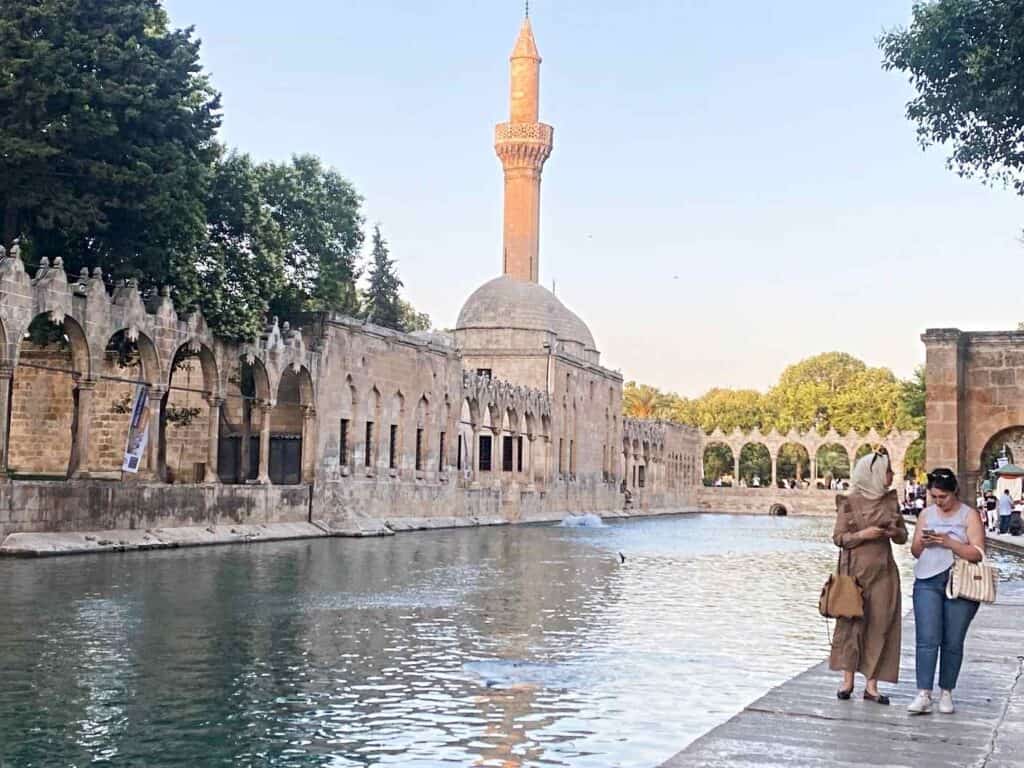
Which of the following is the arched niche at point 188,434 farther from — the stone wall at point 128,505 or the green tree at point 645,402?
the green tree at point 645,402

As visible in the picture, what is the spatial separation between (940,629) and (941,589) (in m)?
0.24

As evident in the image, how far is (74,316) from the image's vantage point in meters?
22.8

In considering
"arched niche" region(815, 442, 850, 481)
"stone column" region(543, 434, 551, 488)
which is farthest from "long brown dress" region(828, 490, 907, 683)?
"arched niche" region(815, 442, 850, 481)

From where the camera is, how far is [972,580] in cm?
700

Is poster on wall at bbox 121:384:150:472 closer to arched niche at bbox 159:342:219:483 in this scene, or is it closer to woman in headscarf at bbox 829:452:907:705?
arched niche at bbox 159:342:219:483

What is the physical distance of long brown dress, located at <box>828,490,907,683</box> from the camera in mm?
7223

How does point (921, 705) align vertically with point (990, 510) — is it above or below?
below

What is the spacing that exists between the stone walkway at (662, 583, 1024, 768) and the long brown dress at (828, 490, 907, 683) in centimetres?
24

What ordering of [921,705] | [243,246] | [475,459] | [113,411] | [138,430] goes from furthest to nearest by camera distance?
[475,459] → [113,411] → [243,246] → [138,430] → [921,705]

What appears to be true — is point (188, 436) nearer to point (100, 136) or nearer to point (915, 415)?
point (100, 136)

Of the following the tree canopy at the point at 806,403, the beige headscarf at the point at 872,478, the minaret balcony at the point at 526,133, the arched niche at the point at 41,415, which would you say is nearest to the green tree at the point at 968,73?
the beige headscarf at the point at 872,478

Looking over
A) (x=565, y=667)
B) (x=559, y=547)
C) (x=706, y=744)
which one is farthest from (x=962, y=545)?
(x=559, y=547)

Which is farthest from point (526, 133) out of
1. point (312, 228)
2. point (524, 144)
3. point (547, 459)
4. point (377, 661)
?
point (377, 661)

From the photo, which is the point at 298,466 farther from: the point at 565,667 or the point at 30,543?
the point at 565,667
